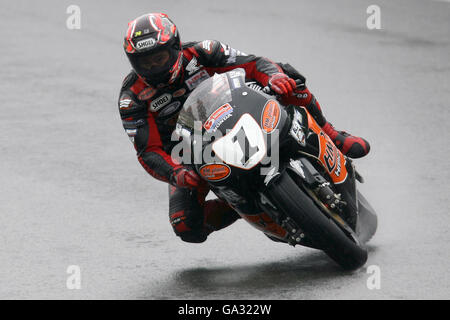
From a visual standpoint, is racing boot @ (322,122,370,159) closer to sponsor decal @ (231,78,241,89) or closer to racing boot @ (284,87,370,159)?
racing boot @ (284,87,370,159)

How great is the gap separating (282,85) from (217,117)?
538 millimetres

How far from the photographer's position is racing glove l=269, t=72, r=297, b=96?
20.2 ft

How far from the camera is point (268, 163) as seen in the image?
5.72 m

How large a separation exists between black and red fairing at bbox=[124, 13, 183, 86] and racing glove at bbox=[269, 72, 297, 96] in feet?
2.28

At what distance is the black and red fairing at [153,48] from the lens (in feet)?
21.1

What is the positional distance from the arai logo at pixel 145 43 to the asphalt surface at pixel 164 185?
1461 mm

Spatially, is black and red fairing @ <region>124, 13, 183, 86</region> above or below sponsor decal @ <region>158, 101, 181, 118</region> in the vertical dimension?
above

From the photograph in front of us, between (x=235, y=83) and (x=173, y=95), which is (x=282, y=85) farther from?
(x=173, y=95)

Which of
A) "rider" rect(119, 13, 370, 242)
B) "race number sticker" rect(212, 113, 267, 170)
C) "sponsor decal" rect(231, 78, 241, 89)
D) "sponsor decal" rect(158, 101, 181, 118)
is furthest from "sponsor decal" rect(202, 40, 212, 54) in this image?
"race number sticker" rect(212, 113, 267, 170)

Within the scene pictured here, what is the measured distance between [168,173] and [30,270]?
43.7 inches

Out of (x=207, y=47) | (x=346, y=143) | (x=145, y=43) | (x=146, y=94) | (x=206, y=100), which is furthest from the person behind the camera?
(x=346, y=143)

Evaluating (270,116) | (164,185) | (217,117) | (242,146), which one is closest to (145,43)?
(217,117)

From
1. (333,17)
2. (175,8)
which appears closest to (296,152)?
(333,17)

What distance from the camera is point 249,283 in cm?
621
